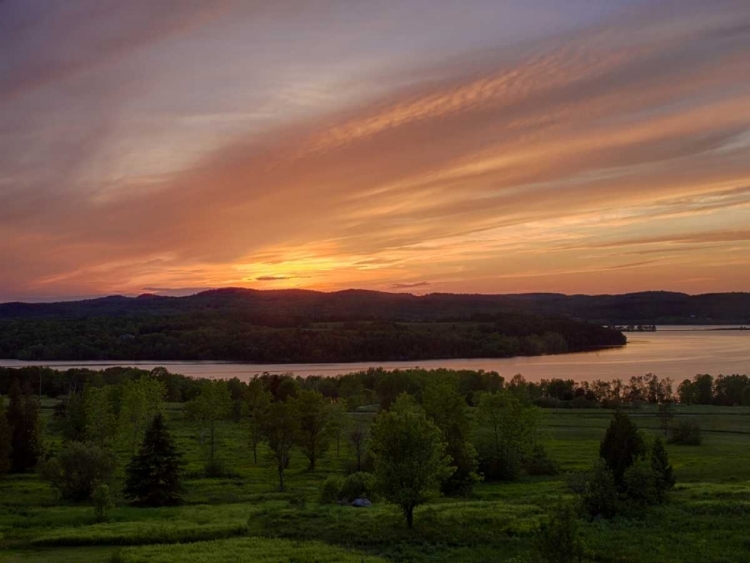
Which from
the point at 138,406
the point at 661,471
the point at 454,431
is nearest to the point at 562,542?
the point at 661,471

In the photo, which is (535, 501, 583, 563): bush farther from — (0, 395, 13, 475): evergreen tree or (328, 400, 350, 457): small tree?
(0, 395, 13, 475): evergreen tree

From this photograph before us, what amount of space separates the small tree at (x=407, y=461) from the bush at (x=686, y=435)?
4578 centimetres

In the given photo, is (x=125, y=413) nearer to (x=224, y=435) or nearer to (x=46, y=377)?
(x=224, y=435)

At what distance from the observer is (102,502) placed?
37844 millimetres

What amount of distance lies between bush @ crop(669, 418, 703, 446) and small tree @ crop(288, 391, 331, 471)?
3820cm

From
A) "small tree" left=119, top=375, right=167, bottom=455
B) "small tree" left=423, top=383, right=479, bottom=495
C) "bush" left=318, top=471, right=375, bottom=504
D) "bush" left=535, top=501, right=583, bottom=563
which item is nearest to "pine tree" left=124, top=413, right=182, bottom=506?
"bush" left=318, top=471, right=375, bottom=504

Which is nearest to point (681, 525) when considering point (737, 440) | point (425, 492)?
point (425, 492)

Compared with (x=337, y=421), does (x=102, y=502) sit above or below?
above

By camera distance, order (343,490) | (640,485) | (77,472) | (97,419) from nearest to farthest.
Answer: (640,485), (343,490), (77,472), (97,419)

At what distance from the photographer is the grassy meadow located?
91.5ft

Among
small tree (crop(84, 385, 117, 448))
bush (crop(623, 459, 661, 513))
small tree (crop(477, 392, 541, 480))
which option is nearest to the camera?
bush (crop(623, 459, 661, 513))

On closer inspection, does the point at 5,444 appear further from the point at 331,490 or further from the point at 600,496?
the point at 600,496

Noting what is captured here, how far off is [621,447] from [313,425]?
3020 centimetres

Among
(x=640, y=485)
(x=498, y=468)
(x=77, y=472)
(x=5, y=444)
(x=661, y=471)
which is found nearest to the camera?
(x=640, y=485)
